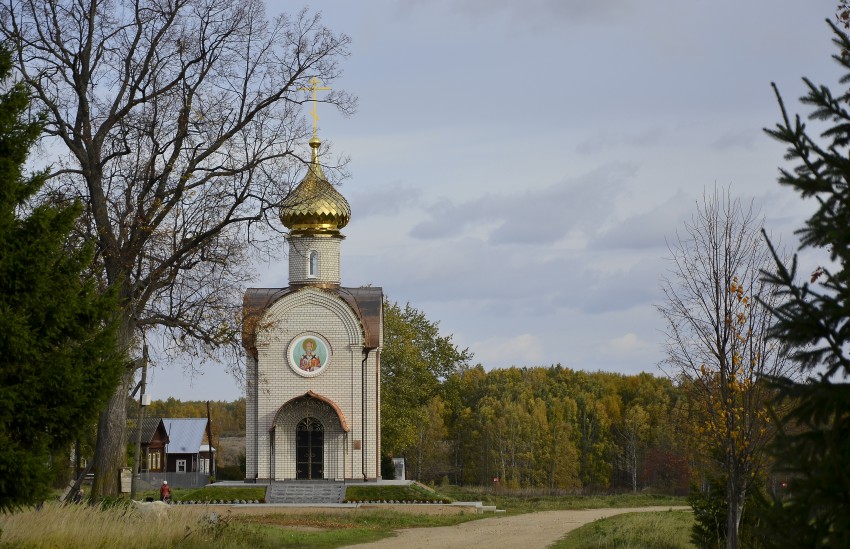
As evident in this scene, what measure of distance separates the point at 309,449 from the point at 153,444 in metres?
24.6

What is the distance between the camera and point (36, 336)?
1140 centimetres

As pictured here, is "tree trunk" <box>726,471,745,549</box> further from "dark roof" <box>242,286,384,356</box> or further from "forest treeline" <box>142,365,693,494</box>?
"forest treeline" <box>142,365,693,494</box>

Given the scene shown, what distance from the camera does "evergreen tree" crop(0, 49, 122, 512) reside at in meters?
11.0

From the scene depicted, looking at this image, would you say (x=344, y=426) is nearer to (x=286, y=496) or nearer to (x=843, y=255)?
(x=286, y=496)

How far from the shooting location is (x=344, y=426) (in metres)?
34.8

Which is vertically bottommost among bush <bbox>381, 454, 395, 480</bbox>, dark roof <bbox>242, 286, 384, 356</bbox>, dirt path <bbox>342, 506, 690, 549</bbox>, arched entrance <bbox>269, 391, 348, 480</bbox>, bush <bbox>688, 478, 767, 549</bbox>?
dirt path <bbox>342, 506, 690, 549</bbox>

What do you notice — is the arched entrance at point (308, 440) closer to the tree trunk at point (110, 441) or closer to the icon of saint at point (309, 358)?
the icon of saint at point (309, 358)

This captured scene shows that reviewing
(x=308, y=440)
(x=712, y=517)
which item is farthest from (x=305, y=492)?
(x=712, y=517)

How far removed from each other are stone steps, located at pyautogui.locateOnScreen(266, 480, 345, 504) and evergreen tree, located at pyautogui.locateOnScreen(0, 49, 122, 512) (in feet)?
70.7

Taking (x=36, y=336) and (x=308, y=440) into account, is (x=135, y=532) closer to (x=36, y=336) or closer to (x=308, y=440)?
(x=36, y=336)

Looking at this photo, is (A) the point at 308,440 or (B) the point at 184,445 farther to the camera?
(B) the point at 184,445

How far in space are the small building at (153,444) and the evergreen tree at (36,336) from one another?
142ft

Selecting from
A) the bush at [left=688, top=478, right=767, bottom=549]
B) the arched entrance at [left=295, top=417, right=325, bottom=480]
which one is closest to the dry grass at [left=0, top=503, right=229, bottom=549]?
the bush at [left=688, top=478, right=767, bottom=549]

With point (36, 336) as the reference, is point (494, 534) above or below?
below
